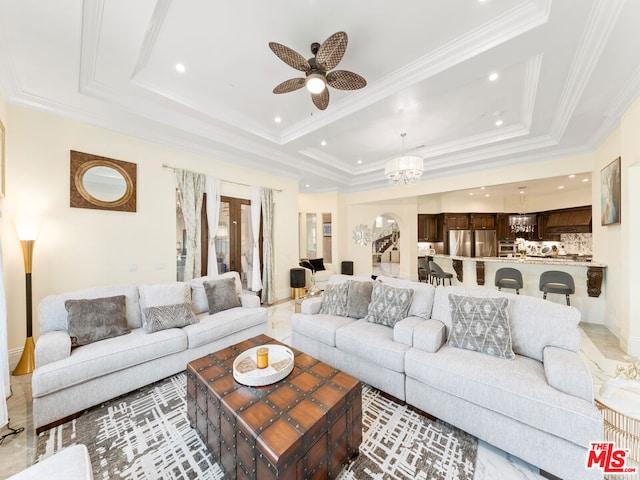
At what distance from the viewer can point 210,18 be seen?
2123 millimetres

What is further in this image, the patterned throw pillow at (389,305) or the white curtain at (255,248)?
the white curtain at (255,248)

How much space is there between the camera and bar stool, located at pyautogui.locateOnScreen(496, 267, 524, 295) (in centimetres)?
454

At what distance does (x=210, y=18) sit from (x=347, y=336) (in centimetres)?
322

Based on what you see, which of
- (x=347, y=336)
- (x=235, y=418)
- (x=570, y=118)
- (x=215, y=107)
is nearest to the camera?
(x=235, y=418)

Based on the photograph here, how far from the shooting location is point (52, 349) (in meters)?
2.07

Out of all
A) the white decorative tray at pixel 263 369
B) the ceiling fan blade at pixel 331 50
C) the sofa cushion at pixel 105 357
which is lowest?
the sofa cushion at pixel 105 357

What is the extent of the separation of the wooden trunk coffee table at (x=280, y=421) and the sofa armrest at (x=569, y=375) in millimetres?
1300

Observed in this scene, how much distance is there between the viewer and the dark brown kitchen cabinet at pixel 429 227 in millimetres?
8650

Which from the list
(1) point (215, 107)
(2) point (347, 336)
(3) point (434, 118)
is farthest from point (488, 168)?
(1) point (215, 107)

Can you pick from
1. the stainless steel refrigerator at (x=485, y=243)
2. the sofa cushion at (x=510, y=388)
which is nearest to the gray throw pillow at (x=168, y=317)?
the sofa cushion at (x=510, y=388)

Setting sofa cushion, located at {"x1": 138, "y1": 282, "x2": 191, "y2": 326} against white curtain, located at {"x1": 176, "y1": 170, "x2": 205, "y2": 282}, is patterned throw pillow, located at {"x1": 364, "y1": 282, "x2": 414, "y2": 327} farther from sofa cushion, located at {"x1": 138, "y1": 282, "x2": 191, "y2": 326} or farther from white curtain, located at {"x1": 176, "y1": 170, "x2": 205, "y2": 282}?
white curtain, located at {"x1": 176, "y1": 170, "x2": 205, "y2": 282}

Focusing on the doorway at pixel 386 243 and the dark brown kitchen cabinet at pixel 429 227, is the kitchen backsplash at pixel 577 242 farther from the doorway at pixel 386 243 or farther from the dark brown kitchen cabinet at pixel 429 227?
the doorway at pixel 386 243

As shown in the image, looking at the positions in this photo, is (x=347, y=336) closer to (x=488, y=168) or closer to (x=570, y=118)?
(x=570, y=118)

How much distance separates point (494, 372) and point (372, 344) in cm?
96
